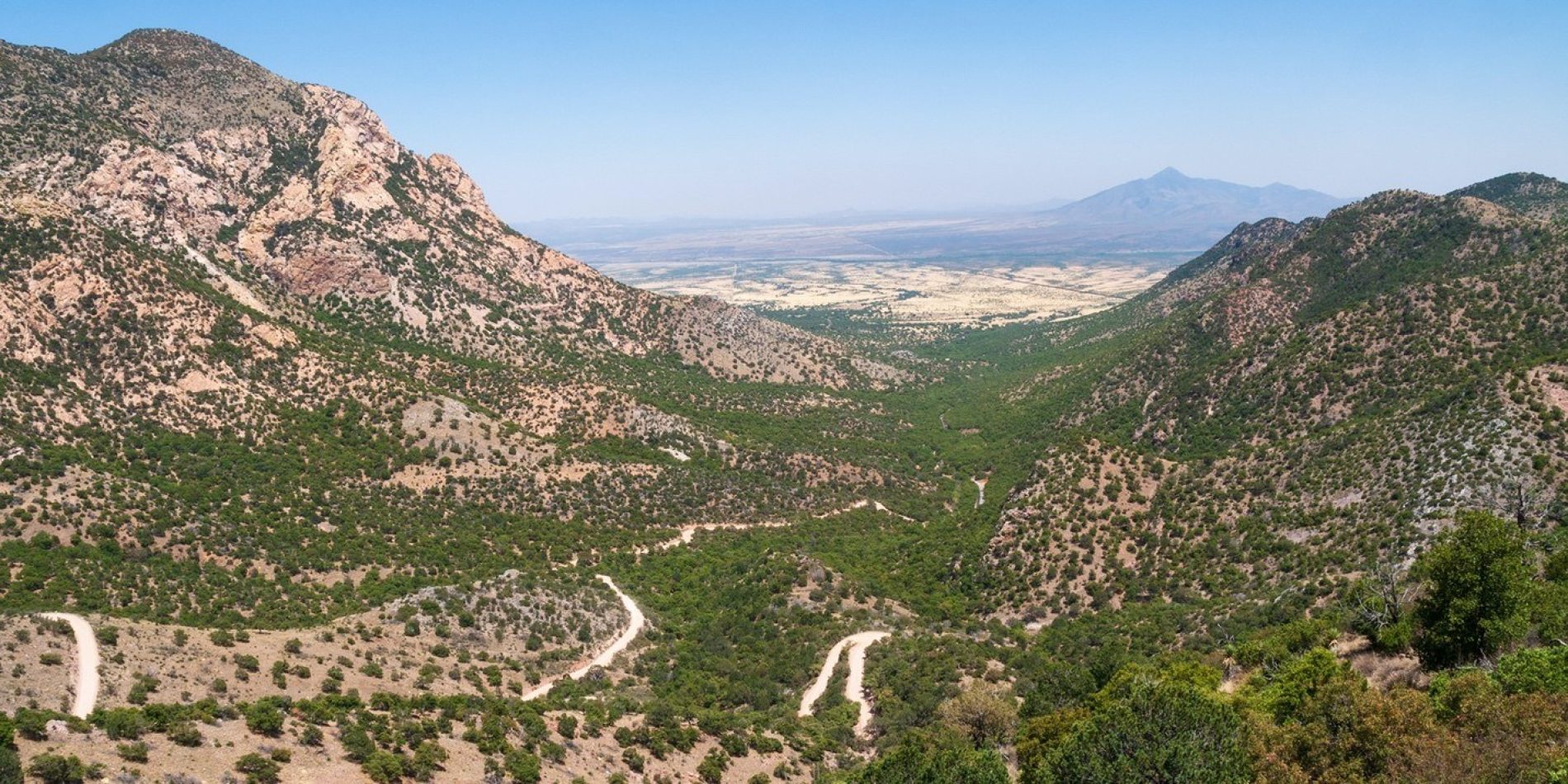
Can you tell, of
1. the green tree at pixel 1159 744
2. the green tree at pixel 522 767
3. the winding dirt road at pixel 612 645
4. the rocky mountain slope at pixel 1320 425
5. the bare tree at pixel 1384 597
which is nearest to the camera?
the green tree at pixel 1159 744

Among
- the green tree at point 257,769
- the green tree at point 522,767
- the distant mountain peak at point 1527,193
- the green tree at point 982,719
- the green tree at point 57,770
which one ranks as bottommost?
the green tree at point 982,719

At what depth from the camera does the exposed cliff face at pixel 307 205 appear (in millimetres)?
80062

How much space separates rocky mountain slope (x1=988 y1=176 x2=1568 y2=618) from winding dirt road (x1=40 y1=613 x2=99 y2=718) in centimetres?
4609

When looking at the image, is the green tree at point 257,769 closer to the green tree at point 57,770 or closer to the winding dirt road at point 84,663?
the green tree at point 57,770

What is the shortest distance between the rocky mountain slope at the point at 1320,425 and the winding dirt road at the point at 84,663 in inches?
1815

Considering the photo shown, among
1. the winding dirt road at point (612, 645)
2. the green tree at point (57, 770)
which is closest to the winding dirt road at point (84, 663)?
the green tree at point (57, 770)

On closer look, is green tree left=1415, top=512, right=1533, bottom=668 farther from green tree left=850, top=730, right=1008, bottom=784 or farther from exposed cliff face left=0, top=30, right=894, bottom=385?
exposed cliff face left=0, top=30, right=894, bottom=385

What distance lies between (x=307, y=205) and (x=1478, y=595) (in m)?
106

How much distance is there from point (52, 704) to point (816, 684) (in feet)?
108

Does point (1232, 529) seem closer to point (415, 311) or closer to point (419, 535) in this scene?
point (419, 535)

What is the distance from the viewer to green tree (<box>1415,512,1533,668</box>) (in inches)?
1040

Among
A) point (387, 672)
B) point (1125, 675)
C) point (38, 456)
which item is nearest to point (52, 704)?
point (387, 672)

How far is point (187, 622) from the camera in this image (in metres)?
41.4

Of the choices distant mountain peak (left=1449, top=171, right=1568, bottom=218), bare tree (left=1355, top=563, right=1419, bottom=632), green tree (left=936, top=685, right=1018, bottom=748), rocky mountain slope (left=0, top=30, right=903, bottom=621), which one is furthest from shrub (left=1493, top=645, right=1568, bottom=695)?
distant mountain peak (left=1449, top=171, right=1568, bottom=218)
